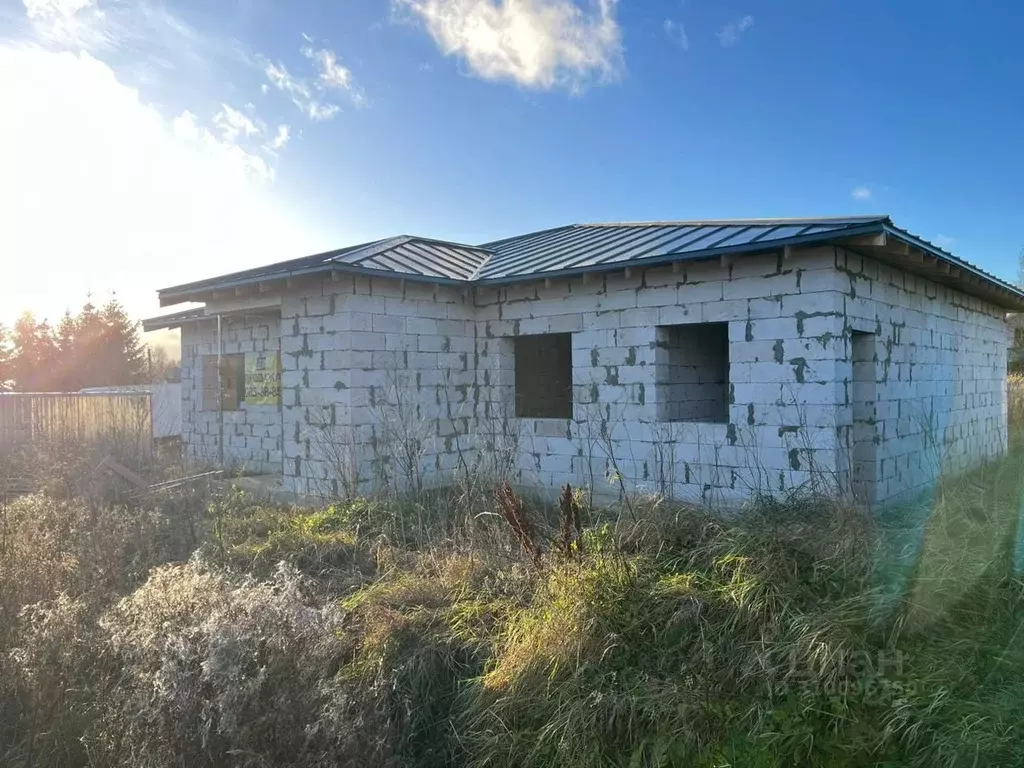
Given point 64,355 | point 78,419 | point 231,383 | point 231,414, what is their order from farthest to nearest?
point 64,355
point 78,419
point 231,383
point 231,414

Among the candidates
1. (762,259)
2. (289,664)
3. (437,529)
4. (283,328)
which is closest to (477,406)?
(283,328)

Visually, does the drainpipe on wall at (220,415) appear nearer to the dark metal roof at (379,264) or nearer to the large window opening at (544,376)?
the dark metal roof at (379,264)

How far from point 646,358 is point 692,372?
1.09 m

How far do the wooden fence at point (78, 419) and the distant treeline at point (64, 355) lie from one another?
21.7 m

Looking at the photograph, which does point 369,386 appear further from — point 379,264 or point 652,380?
point 652,380

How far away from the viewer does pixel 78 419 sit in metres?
16.0

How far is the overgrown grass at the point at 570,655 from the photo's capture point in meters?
3.57

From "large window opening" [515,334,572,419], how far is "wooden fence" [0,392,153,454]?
704cm

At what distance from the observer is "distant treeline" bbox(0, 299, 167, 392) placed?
3828cm

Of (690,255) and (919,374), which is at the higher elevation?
(690,255)

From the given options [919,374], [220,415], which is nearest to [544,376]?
[919,374]

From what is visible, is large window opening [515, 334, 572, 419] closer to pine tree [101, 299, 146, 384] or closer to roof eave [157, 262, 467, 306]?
roof eave [157, 262, 467, 306]

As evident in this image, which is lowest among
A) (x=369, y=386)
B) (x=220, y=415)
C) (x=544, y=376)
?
(x=220, y=415)

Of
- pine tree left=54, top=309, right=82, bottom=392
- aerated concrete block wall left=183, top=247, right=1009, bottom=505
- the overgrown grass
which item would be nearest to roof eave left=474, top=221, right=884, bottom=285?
aerated concrete block wall left=183, top=247, right=1009, bottom=505
